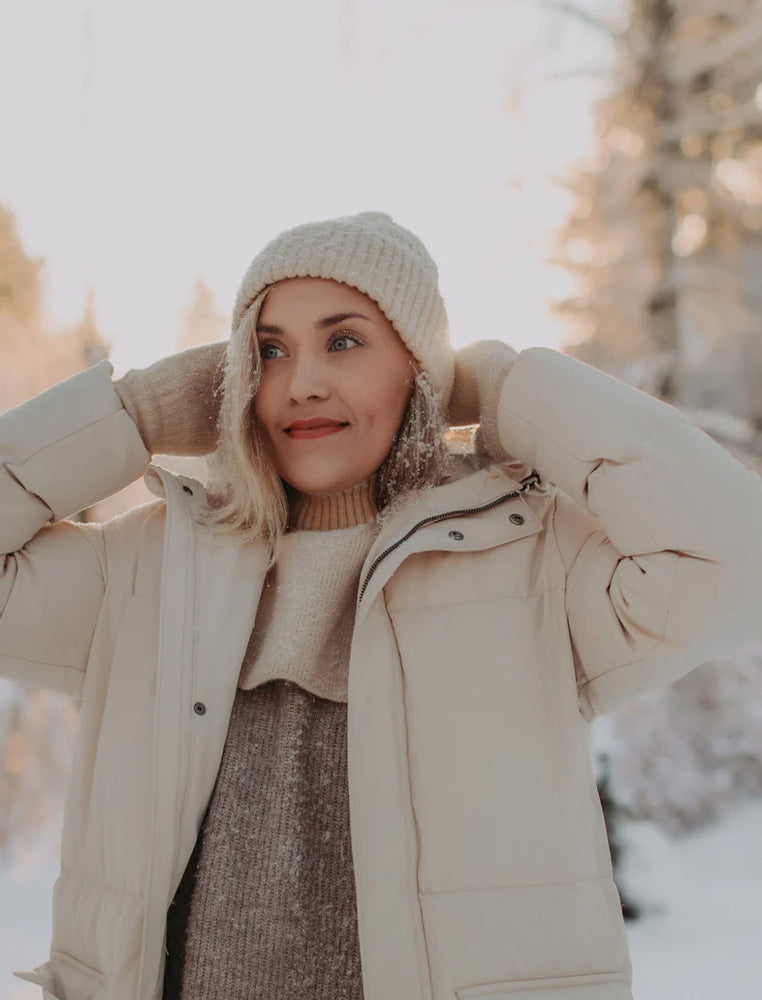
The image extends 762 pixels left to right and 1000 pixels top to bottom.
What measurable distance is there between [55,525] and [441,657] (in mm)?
783

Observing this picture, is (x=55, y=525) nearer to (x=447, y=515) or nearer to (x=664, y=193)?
(x=447, y=515)

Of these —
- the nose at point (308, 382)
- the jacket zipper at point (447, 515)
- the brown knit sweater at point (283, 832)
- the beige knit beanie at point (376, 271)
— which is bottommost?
the brown knit sweater at point (283, 832)

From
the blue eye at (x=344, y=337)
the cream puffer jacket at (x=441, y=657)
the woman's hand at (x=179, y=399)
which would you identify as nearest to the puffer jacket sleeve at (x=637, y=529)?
the cream puffer jacket at (x=441, y=657)

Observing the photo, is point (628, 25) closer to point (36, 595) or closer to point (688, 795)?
point (688, 795)

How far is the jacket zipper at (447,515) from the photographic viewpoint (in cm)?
159

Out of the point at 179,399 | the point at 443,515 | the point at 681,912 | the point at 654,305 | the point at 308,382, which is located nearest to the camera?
the point at 443,515

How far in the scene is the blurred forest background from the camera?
4.29m

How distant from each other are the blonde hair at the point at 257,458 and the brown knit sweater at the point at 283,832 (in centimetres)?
14

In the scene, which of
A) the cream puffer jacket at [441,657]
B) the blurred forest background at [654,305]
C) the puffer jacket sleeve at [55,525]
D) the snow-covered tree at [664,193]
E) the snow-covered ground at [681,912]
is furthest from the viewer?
the snow-covered tree at [664,193]

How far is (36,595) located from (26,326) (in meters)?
4.65

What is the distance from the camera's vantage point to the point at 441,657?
1542 millimetres

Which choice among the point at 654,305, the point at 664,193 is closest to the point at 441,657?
the point at 654,305

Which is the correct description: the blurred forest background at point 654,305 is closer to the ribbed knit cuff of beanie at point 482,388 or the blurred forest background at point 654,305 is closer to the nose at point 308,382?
the ribbed knit cuff of beanie at point 482,388

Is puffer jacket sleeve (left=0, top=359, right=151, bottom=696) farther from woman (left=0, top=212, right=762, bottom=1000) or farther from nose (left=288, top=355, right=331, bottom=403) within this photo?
nose (left=288, top=355, right=331, bottom=403)
